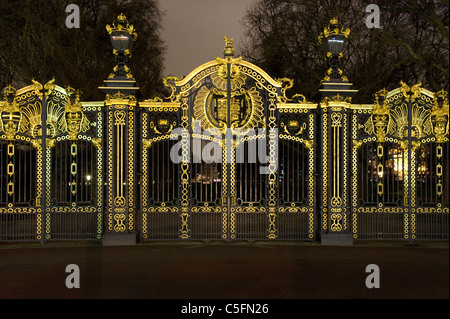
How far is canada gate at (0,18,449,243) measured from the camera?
10.9 metres

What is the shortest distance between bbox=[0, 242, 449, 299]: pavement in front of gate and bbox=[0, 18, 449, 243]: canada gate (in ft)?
2.10

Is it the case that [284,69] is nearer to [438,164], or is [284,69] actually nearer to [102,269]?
[438,164]

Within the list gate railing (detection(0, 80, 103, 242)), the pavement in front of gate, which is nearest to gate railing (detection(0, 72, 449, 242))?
gate railing (detection(0, 80, 103, 242))

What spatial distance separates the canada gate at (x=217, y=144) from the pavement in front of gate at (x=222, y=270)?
0.64 m

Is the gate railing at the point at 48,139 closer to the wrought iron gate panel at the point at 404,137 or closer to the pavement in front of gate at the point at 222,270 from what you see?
the pavement in front of gate at the point at 222,270

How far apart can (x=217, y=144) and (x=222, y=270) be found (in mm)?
3582

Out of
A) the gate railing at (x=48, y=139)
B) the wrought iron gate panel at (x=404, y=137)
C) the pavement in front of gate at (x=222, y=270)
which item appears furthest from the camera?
the wrought iron gate panel at (x=404, y=137)

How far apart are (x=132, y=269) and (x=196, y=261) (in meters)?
1.28

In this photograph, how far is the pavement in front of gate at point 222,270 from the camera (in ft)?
22.6

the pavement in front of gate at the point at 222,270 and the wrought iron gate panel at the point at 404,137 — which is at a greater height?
the wrought iron gate panel at the point at 404,137

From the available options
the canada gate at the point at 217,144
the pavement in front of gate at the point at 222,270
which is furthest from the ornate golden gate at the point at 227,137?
the pavement in front of gate at the point at 222,270

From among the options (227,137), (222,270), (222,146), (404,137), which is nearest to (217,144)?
(222,146)

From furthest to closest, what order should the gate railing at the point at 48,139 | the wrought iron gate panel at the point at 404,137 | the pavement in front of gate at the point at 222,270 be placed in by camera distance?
the wrought iron gate panel at the point at 404,137
the gate railing at the point at 48,139
the pavement in front of gate at the point at 222,270

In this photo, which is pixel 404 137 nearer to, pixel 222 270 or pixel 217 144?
pixel 217 144
